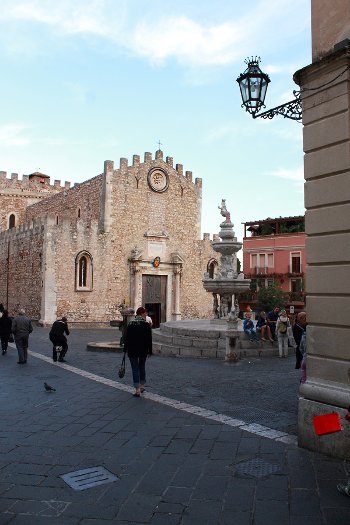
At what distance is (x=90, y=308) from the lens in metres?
27.8

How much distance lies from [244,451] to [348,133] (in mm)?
3861

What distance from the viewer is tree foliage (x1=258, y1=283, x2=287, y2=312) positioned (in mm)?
41625

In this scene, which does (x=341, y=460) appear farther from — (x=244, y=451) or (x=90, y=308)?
(x=90, y=308)

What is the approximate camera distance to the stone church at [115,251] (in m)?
27.2

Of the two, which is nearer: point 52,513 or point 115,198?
point 52,513

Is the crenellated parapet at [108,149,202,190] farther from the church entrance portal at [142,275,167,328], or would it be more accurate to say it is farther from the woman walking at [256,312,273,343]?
the woman walking at [256,312,273,343]

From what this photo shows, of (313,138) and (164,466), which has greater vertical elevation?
(313,138)

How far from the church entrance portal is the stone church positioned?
65mm

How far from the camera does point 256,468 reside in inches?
191

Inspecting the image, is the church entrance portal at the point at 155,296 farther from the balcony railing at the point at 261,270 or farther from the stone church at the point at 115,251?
the balcony railing at the point at 261,270

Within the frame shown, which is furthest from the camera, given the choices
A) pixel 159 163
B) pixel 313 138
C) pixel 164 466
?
pixel 159 163

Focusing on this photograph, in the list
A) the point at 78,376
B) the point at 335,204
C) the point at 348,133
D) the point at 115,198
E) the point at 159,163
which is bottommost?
the point at 78,376

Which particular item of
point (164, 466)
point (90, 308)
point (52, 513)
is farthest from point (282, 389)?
point (90, 308)

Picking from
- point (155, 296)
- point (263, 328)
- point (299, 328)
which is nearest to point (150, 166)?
point (155, 296)
